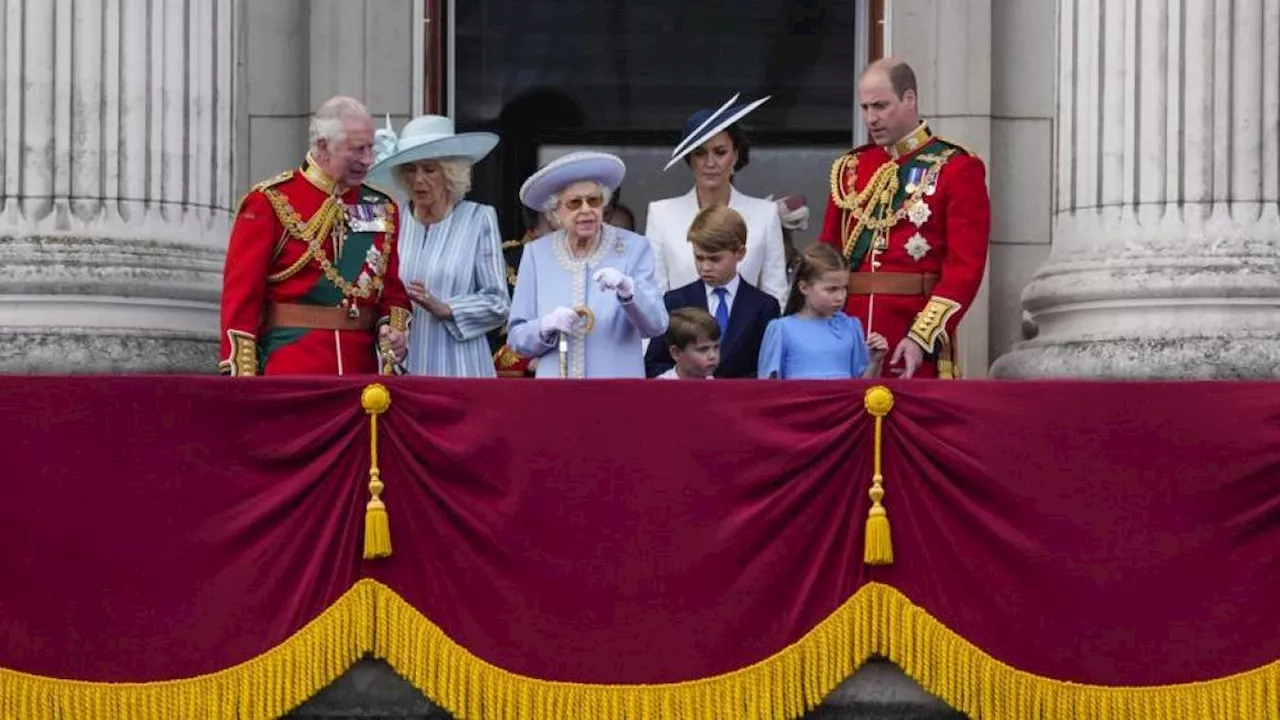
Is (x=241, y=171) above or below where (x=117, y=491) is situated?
above

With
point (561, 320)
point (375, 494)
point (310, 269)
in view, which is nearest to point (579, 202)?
point (561, 320)

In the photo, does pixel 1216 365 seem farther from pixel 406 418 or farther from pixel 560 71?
pixel 560 71

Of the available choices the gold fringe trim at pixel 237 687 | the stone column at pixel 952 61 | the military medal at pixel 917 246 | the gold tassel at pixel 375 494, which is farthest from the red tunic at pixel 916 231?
the stone column at pixel 952 61

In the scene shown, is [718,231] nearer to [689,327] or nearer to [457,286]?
[689,327]

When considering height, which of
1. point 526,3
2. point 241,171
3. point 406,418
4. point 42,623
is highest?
point 526,3

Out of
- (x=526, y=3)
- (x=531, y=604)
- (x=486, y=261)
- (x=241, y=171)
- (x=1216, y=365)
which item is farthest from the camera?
(x=526, y=3)

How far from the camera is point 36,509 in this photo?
950 centimetres

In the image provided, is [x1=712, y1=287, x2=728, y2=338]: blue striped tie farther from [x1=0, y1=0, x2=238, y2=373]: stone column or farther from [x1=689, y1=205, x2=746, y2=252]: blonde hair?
[x1=0, y1=0, x2=238, y2=373]: stone column

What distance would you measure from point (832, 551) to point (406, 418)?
4.46 feet

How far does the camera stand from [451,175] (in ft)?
37.0

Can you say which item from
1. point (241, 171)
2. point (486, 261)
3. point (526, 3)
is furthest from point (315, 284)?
point (526, 3)

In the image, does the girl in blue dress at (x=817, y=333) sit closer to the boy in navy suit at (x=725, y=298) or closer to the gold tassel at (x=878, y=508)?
the boy in navy suit at (x=725, y=298)

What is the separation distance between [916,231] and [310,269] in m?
2.10

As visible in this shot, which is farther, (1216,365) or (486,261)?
(486,261)
